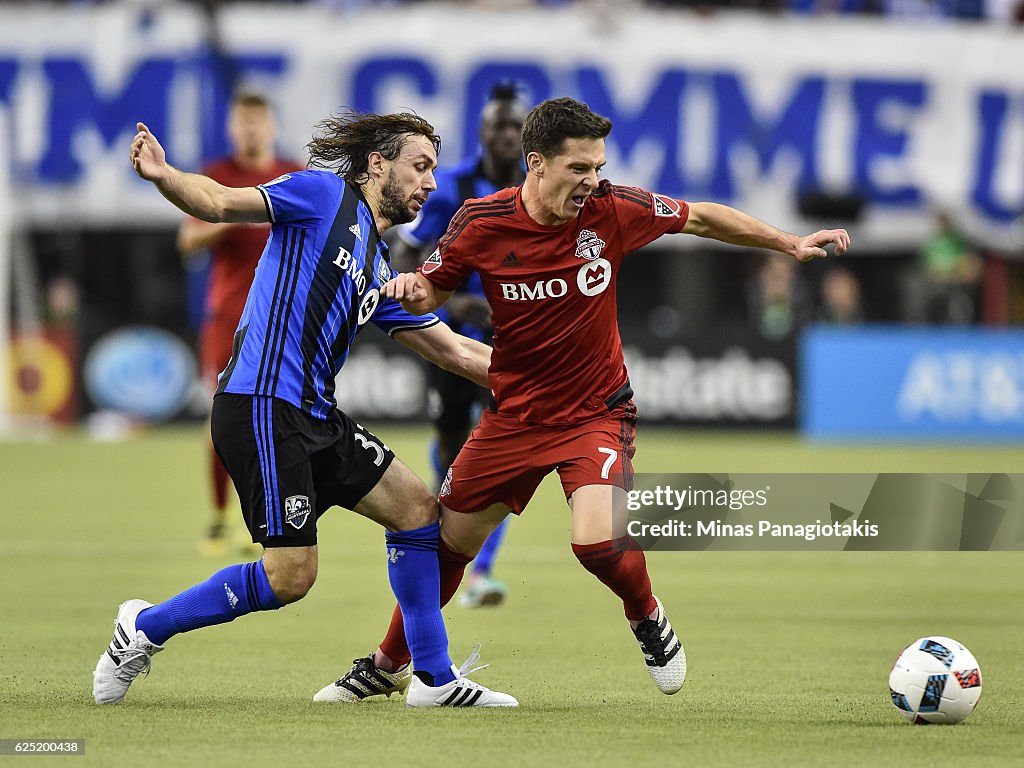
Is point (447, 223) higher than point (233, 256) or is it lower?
higher

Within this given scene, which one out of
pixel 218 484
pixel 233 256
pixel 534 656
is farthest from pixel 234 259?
pixel 534 656

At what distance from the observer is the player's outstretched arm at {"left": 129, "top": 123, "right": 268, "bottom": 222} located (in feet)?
18.2

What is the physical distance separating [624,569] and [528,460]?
551 millimetres

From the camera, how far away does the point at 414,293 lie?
6.09 meters

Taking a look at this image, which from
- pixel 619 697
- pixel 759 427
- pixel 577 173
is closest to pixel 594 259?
pixel 577 173

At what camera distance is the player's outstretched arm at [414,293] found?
599 cm

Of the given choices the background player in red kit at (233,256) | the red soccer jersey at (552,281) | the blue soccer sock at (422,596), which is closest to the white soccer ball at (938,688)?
the red soccer jersey at (552,281)

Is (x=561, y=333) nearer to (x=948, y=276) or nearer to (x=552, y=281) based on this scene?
(x=552, y=281)

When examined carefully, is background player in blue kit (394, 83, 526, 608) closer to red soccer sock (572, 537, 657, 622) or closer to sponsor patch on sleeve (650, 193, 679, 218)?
sponsor patch on sleeve (650, 193, 679, 218)

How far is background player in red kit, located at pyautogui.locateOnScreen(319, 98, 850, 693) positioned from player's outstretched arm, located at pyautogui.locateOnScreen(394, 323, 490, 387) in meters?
0.11

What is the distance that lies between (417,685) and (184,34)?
16.4m

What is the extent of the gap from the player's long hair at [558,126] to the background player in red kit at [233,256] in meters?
4.75

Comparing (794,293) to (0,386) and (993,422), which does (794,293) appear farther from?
(0,386)

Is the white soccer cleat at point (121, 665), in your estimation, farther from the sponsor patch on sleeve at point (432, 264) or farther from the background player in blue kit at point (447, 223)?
the background player in blue kit at point (447, 223)
